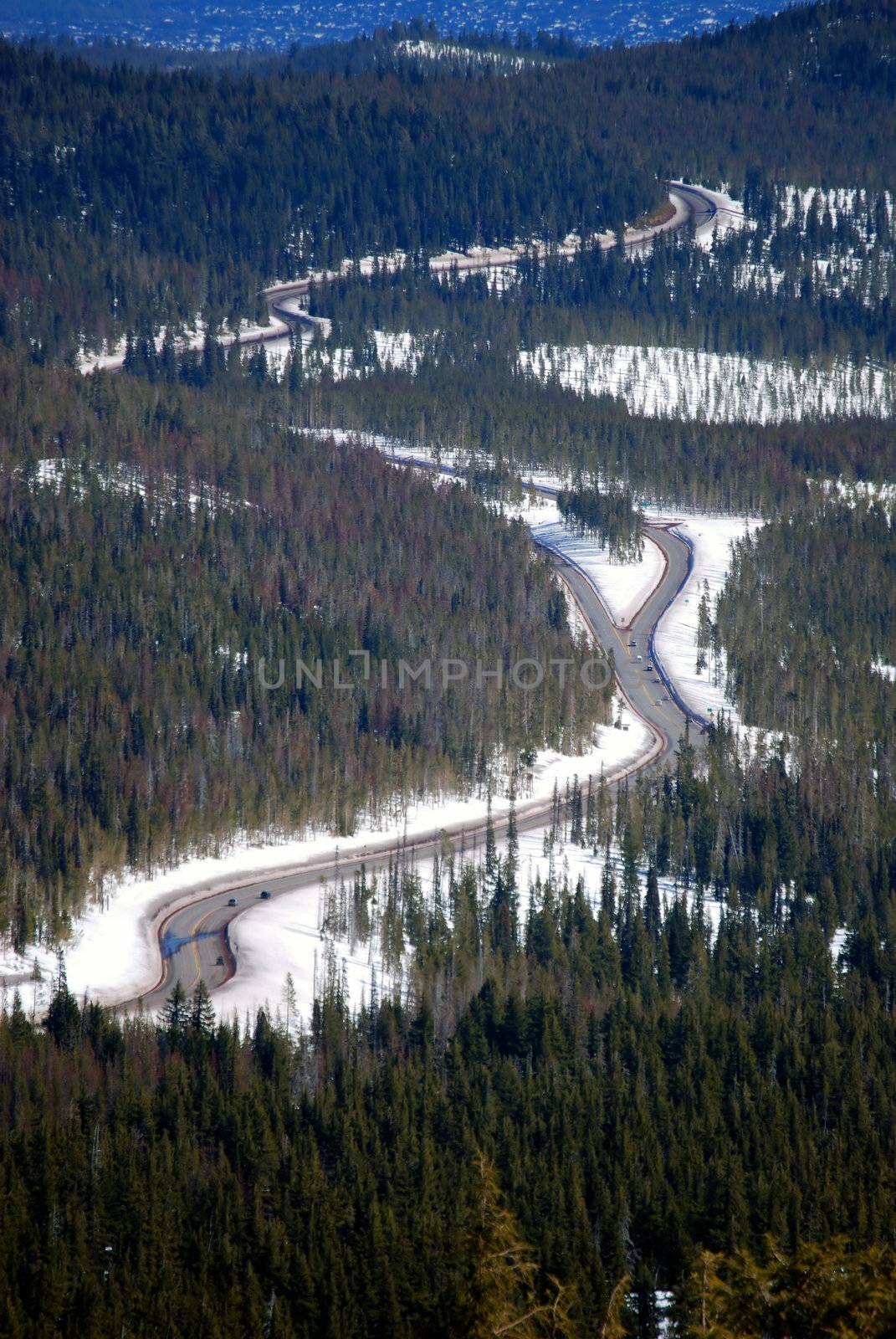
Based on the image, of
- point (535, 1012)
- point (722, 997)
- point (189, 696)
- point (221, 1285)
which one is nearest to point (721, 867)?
point (722, 997)

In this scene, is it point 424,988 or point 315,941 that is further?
point 315,941

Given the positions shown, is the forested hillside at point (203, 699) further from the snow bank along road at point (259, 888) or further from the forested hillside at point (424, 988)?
the snow bank along road at point (259, 888)

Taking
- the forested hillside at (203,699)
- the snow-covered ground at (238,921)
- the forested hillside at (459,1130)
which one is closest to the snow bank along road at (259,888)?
the snow-covered ground at (238,921)

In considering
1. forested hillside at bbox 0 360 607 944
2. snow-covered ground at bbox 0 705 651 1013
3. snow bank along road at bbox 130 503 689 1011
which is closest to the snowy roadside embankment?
snow-covered ground at bbox 0 705 651 1013

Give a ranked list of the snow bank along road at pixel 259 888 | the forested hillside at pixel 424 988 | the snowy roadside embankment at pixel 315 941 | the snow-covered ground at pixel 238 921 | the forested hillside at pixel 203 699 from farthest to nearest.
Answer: the forested hillside at pixel 203 699
the snow bank along road at pixel 259 888
the snow-covered ground at pixel 238 921
the snowy roadside embankment at pixel 315 941
the forested hillside at pixel 424 988

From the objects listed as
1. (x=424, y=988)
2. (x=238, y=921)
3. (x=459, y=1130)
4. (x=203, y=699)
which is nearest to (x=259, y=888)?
(x=238, y=921)

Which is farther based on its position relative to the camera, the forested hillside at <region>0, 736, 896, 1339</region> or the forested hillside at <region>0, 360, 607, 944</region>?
the forested hillside at <region>0, 360, 607, 944</region>

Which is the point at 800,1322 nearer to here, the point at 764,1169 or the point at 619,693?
the point at 764,1169

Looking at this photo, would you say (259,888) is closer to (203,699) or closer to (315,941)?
(315,941)

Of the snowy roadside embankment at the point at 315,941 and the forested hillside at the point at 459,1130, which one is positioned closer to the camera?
the forested hillside at the point at 459,1130

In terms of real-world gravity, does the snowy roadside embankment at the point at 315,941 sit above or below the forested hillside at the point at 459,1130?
below

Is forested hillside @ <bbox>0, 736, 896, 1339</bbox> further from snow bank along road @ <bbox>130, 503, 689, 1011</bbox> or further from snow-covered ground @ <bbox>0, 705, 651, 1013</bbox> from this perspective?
snow bank along road @ <bbox>130, 503, 689, 1011</bbox>
